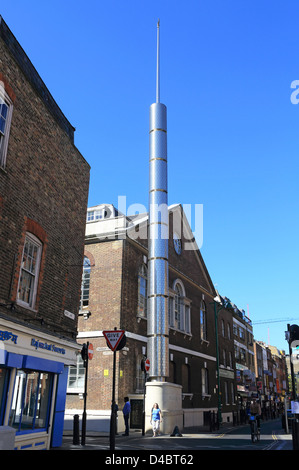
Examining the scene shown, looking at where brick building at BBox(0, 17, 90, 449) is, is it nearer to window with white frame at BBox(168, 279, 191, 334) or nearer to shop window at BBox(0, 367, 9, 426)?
shop window at BBox(0, 367, 9, 426)

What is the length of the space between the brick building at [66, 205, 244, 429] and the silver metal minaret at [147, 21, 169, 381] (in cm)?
132

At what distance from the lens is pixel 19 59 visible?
12.8m

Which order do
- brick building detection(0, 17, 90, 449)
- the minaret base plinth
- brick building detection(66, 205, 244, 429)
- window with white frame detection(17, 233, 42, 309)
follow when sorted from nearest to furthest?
1. brick building detection(0, 17, 90, 449)
2. window with white frame detection(17, 233, 42, 309)
3. the minaret base plinth
4. brick building detection(66, 205, 244, 429)

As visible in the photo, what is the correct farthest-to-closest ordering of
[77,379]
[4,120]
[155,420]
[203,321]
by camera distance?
[203,321] < [77,379] < [155,420] < [4,120]

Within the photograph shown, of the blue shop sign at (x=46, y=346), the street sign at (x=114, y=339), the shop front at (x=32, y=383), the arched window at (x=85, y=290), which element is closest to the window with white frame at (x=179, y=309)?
the arched window at (x=85, y=290)

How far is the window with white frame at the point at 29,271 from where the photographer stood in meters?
11.9

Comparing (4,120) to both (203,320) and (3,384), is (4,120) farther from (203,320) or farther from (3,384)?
(203,320)

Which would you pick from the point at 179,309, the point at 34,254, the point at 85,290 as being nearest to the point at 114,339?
the point at 34,254

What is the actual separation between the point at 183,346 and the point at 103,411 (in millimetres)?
9572

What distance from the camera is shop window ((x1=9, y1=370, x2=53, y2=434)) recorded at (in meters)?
11.2

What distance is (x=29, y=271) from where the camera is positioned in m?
12.2

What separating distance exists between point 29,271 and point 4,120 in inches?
169

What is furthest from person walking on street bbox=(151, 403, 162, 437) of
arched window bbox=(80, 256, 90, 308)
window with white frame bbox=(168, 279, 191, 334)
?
window with white frame bbox=(168, 279, 191, 334)
